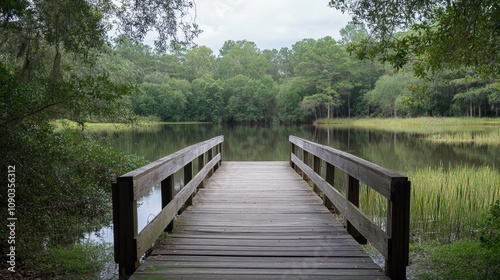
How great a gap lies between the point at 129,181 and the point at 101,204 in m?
5.25

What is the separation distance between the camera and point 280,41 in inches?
4395

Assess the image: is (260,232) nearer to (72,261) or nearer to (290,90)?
(72,261)

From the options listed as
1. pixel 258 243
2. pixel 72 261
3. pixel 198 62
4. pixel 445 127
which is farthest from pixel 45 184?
pixel 198 62

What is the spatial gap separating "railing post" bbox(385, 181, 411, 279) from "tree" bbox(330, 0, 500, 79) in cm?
289

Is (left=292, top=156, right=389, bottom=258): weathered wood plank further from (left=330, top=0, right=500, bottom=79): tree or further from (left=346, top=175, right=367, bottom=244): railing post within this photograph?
(left=330, top=0, right=500, bottom=79): tree

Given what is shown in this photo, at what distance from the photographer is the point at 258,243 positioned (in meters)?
3.60

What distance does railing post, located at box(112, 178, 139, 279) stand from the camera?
272 cm

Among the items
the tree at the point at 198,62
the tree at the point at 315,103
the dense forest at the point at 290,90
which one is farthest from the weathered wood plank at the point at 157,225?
the tree at the point at 198,62

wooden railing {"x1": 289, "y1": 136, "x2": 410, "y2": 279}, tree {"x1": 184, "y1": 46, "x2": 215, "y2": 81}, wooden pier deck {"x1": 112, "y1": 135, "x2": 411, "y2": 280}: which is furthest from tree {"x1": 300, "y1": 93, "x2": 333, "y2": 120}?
wooden railing {"x1": 289, "y1": 136, "x2": 410, "y2": 279}

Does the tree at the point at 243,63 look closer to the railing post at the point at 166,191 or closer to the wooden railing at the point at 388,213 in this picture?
the railing post at the point at 166,191

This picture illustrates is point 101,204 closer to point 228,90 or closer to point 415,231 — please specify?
point 415,231

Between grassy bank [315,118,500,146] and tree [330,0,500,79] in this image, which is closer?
tree [330,0,500,79]

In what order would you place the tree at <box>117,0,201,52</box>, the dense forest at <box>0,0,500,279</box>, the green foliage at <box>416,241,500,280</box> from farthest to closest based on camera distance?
the tree at <box>117,0,201,52</box> < the dense forest at <box>0,0,500,279</box> < the green foliage at <box>416,241,500,280</box>

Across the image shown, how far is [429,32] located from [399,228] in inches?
138
